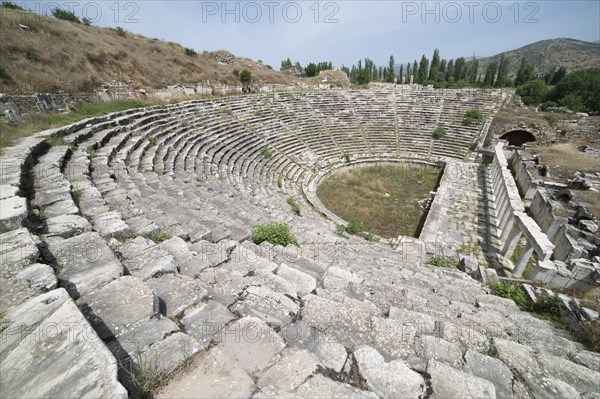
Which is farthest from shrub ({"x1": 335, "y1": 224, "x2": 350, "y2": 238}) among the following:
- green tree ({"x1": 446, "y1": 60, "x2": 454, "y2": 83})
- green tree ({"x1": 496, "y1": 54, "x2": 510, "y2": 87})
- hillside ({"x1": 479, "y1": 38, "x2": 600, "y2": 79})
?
hillside ({"x1": 479, "y1": 38, "x2": 600, "y2": 79})

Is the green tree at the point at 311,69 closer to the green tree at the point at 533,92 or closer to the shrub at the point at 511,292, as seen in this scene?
the green tree at the point at 533,92

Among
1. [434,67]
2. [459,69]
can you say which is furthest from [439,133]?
[459,69]

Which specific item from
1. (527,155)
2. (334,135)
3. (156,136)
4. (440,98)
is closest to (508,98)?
(440,98)

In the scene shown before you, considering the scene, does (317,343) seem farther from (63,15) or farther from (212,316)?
(63,15)

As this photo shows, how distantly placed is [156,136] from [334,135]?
14844mm

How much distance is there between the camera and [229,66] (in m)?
34.0

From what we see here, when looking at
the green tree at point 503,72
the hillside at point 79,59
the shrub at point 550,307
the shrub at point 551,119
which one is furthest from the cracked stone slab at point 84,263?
the green tree at point 503,72

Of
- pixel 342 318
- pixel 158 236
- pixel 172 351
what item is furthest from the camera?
pixel 158 236

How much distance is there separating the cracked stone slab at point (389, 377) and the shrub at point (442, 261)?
6.94m

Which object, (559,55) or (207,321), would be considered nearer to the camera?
(207,321)

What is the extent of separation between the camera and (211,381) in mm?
1685

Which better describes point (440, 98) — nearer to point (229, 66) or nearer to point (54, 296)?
point (229, 66)

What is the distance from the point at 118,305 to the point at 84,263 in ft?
2.91

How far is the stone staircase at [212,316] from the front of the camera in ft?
5.45
